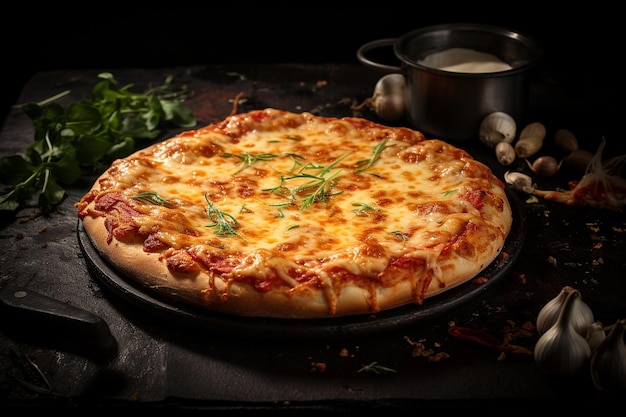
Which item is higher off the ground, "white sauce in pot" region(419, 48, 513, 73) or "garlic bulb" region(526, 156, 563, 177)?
"white sauce in pot" region(419, 48, 513, 73)

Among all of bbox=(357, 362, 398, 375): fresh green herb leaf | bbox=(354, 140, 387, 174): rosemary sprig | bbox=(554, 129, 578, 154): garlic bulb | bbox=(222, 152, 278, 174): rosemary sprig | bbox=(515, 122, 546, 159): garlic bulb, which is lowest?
bbox=(554, 129, 578, 154): garlic bulb

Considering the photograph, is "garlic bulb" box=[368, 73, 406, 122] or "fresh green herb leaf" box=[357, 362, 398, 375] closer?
"fresh green herb leaf" box=[357, 362, 398, 375]

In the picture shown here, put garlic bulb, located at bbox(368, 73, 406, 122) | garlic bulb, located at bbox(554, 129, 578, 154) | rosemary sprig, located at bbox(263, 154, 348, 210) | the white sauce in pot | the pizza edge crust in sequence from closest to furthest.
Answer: the pizza edge crust → rosemary sprig, located at bbox(263, 154, 348, 210) → garlic bulb, located at bbox(554, 129, 578, 154) → the white sauce in pot → garlic bulb, located at bbox(368, 73, 406, 122)

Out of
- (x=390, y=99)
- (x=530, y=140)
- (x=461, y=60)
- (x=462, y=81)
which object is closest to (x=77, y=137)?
(x=390, y=99)

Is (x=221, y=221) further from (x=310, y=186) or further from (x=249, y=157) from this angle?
(x=249, y=157)

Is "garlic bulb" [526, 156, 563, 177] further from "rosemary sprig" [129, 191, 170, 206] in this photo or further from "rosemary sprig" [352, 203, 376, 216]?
"rosemary sprig" [129, 191, 170, 206]

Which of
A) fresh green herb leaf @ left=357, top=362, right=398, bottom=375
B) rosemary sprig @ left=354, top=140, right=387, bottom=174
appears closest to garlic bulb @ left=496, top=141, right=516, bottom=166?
rosemary sprig @ left=354, top=140, right=387, bottom=174
